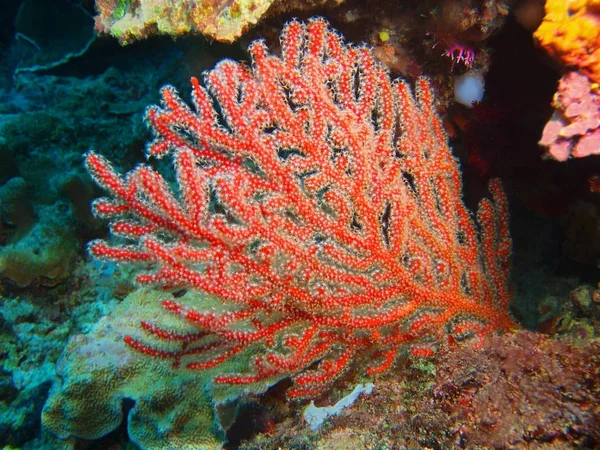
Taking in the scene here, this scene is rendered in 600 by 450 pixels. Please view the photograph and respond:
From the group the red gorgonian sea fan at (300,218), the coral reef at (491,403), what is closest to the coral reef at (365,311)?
the coral reef at (491,403)

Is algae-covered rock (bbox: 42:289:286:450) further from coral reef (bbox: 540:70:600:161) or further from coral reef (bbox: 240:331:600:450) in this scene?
coral reef (bbox: 540:70:600:161)

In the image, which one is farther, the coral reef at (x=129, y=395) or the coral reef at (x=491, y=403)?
the coral reef at (x=129, y=395)

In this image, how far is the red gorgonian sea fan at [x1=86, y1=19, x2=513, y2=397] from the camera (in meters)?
2.30

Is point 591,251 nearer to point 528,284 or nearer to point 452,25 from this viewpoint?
point 528,284

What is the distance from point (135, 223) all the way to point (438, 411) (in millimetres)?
1984

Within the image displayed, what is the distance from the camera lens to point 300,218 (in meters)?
2.41

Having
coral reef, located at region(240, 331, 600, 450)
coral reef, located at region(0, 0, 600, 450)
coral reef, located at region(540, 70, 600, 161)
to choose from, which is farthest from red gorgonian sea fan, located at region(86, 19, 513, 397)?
coral reef, located at region(540, 70, 600, 161)

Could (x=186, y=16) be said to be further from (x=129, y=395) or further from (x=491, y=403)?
(x=129, y=395)

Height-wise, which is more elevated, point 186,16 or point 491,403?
point 186,16

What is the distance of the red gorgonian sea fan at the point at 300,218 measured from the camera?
230 cm

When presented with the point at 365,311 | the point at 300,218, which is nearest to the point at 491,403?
the point at 365,311

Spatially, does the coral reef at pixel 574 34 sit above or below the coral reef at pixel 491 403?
above

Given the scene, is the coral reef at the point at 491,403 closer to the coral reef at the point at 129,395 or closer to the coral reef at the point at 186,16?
the coral reef at the point at 129,395

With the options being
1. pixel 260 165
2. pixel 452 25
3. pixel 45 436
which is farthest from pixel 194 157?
pixel 45 436
